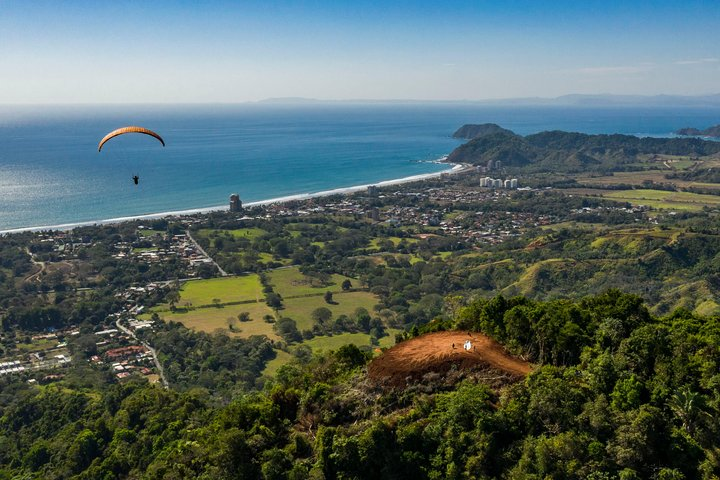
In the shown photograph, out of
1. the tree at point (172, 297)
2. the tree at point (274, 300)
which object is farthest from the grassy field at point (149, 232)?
the tree at point (274, 300)

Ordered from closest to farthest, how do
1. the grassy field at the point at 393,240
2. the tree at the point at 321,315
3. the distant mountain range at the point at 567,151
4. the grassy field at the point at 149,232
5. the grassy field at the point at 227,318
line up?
1. the grassy field at the point at 227,318
2. the tree at the point at 321,315
3. the grassy field at the point at 149,232
4. the grassy field at the point at 393,240
5. the distant mountain range at the point at 567,151

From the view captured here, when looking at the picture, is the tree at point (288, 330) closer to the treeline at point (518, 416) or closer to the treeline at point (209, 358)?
the treeline at point (209, 358)

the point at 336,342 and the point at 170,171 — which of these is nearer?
the point at 336,342

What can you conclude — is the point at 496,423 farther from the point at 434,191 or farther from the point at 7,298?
the point at 434,191

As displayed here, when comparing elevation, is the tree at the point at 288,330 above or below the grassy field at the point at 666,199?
below

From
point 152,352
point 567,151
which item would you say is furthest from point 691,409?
point 567,151

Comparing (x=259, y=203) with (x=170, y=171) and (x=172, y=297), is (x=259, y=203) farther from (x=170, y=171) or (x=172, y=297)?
(x=172, y=297)
